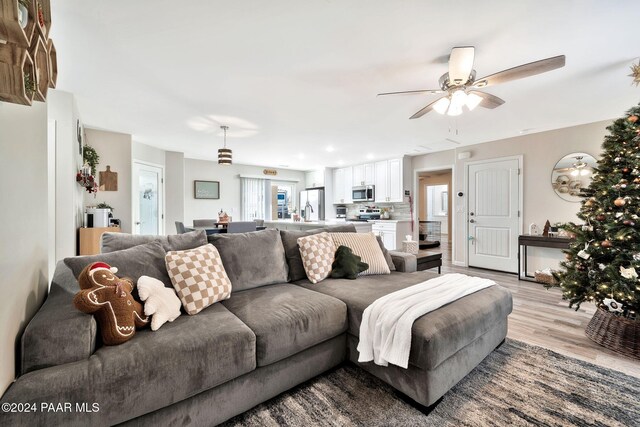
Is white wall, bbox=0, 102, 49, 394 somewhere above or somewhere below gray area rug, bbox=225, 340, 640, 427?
above

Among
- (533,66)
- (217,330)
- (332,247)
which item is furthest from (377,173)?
(217,330)

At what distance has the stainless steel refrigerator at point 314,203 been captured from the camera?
7960 millimetres

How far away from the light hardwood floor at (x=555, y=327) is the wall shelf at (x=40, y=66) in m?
3.45

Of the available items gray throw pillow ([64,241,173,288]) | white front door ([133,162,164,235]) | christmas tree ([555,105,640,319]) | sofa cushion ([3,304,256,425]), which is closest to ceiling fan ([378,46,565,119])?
christmas tree ([555,105,640,319])

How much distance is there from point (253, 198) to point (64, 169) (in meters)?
4.68

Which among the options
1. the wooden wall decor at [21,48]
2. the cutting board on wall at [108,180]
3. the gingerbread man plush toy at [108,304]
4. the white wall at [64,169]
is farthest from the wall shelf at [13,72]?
the cutting board on wall at [108,180]

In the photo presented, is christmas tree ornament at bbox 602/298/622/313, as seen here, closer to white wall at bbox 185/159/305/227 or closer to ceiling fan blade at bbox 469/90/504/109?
ceiling fan blade at bbox 469/90/504/109

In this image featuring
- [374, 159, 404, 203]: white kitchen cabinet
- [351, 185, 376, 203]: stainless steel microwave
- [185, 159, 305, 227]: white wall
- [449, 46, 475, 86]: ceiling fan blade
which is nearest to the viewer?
[449, 46, 475, 86]: ceiling fan blade

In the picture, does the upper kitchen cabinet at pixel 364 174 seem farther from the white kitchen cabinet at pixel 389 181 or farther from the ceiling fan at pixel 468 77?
the ceiling fan at pixel 468 77

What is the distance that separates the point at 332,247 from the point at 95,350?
179 cm

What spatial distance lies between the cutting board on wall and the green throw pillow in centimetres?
397

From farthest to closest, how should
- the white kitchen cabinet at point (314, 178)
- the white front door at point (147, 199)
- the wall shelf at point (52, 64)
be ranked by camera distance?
the white kitchen cabinet at point (314, 178)
the white front door at point (147, 199)
the wall shelf at point (52, 64)

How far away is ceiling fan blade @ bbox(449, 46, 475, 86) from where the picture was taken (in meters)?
1.85

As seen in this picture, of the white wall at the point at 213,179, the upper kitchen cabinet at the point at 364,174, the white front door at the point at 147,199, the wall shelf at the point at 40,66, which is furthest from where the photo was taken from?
the upper kitchen cabinet at the point at 364,174
